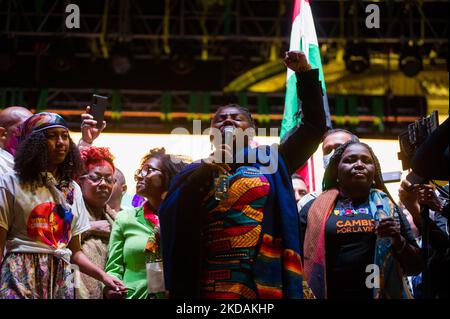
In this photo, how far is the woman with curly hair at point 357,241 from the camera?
13.1 feet

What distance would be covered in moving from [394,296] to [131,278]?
1.46 metres

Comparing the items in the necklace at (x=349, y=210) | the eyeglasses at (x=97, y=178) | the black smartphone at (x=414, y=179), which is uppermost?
the eyeglasses at (x=97, y=178)

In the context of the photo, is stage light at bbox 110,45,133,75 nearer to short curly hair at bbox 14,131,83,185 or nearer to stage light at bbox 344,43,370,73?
stage light at bbox 344,43,370,73

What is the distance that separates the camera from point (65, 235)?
12.9 feet

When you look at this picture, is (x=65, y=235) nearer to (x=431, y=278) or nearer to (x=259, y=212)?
(x=259, y=212)

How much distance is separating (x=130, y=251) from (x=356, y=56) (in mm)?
7584

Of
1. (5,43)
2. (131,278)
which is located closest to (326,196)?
(131,278)

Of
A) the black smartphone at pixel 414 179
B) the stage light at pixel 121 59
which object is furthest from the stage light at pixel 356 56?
the black smartphone at pixel 414 179

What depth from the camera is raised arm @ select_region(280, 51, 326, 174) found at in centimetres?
386

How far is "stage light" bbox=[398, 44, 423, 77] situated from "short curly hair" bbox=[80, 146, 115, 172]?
7.20 metres

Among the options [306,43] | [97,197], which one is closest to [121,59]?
[306,43]
